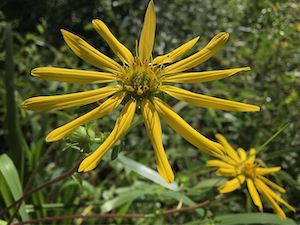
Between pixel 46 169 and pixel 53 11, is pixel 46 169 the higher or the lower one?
the lower one

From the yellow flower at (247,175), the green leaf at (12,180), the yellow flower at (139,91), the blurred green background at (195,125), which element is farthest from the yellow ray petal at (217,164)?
the green leaf at (12,180)

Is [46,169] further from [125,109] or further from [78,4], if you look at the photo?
[78,4]

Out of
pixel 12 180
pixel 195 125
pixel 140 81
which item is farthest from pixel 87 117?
pixel 195 125

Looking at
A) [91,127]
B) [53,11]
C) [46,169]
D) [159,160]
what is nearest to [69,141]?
[91,127]

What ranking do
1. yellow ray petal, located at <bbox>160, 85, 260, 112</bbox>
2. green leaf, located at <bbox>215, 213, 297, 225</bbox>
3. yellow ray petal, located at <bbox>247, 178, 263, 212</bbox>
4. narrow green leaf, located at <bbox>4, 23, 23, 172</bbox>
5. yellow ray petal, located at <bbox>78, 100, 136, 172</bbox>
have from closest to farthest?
yellow ray petal, located at <bbox>78, 100, 136, 172</bbox> < yellow ray petal, located at <bbox>160, 85, 260, 112</bbox> < yellow ray petal, located at <bbox>247, 178, 263, 212</bbox> < green leaf, located at <bbox>215, 213, 297, 225</bbox> < narrow green leaf, located at <bbox>4, 23, 23, 172</bbox>

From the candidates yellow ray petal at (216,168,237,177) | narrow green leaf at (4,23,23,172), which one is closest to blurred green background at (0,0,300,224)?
narrow green leaf at (4,23,23,172)

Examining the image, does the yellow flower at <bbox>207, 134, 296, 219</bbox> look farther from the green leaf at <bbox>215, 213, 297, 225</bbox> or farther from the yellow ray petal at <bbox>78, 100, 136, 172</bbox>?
the yellow ray petal at <bbox>78, 100, 136, 172</bbox>

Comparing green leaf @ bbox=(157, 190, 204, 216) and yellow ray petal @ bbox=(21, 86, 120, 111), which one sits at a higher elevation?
yellow ray petal @ bbox=(21, 86, 120, 111)
